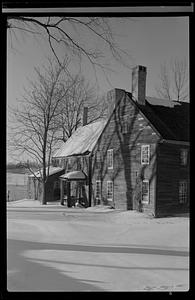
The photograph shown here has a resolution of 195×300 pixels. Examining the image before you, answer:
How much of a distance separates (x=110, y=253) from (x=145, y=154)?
398 cm

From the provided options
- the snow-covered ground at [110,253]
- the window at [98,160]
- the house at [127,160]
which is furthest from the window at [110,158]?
the snow-covered ground at [110,253]

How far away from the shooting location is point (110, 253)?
103 inches

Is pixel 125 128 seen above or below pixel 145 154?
above

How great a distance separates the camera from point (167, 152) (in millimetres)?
6137

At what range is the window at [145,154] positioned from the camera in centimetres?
623

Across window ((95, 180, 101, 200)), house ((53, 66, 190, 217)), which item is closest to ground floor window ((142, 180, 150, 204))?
house ((53, 66, 190, 217))

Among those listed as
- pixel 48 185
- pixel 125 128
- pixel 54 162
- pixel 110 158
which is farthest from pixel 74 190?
pixel 125 128

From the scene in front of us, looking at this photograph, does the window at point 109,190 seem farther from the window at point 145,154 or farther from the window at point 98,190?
the window at point 145,154

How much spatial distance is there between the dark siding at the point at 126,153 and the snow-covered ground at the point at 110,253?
8.48 feet

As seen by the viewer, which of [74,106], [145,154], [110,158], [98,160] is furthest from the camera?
[98,160]

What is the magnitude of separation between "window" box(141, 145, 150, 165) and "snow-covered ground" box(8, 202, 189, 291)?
266 centimetres

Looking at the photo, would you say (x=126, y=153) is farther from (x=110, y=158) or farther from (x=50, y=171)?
(x=50, y=171)
